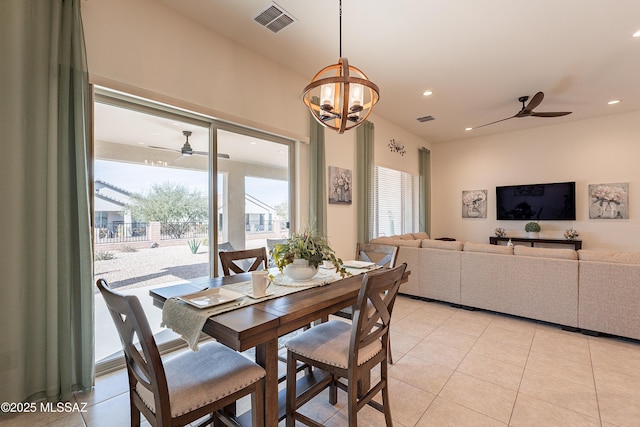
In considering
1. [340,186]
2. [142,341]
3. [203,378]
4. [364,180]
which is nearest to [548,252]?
[364,180]

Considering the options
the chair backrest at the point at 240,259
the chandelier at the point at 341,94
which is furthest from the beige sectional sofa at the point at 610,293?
the chair backrest at the point at 240,259

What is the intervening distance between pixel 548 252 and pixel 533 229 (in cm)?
301

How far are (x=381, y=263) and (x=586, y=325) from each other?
234 cm

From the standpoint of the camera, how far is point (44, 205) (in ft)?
6.20

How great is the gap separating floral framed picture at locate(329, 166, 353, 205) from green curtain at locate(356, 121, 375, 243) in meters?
0.21

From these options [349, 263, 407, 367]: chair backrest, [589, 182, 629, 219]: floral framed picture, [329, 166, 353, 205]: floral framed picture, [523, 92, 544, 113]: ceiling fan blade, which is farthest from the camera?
[589, 182, 629, 219]: floral framed picture

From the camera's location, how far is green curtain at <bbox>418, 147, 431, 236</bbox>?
6.64 m

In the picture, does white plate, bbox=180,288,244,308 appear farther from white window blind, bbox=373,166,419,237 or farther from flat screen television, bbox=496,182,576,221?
flat screen television, bbox=496,182,576,221

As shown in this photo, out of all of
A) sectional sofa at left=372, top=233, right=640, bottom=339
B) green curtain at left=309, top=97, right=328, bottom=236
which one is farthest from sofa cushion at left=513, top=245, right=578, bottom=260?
green curtain at left=309, top=97, right=328, bottom=236

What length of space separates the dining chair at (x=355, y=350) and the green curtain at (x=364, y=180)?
9.48 feet

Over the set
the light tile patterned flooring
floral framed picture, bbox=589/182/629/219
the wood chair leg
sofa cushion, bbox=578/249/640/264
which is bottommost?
the light tile patterned flooring

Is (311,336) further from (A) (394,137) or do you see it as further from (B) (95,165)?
(A) (394,137)

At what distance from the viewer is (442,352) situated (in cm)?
268

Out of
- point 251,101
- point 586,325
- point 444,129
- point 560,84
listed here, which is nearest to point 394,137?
point 444,129
